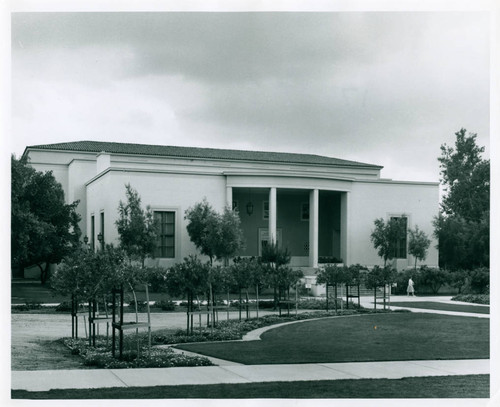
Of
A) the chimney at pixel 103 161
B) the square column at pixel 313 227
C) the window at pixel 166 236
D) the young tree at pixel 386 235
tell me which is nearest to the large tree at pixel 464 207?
the young tree at pixel 386 235

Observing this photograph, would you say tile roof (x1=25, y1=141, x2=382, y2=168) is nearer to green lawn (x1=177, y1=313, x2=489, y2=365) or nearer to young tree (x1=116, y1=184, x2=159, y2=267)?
young tree (x1=116, y1=184, x2=159, y2=267)

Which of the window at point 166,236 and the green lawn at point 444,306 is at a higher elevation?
the window at point 166,236

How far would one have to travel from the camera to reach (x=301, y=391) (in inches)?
418

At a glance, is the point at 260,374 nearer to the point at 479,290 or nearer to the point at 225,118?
the point at 225,118

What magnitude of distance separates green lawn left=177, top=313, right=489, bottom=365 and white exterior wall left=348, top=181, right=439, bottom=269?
74.8 feet

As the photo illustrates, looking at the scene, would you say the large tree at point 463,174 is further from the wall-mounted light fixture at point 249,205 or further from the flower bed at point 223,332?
the flower bed at point 223,332

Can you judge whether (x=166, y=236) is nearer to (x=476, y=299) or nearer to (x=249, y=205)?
(x=249, y=205)

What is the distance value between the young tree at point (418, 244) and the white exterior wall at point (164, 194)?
13236mm

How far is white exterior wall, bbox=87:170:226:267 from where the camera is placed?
3878 centimetres

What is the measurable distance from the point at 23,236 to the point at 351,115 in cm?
1690

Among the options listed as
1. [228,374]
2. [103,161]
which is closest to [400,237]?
[103,161]

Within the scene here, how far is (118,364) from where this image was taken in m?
12.6

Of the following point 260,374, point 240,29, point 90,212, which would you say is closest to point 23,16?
point 240,29

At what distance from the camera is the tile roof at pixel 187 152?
4954 cm
